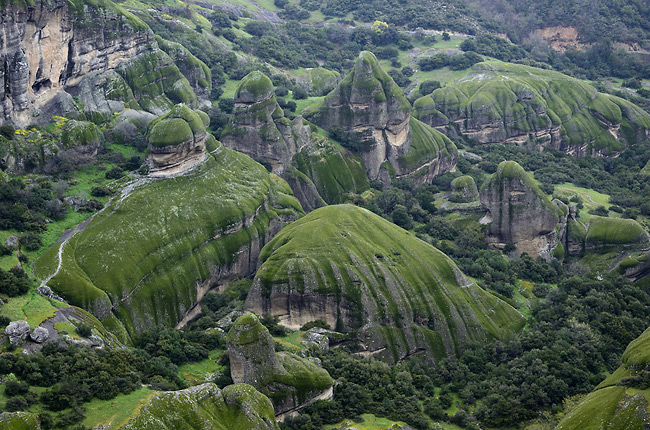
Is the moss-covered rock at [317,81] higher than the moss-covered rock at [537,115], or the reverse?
the moss-covered rock at [317,81]

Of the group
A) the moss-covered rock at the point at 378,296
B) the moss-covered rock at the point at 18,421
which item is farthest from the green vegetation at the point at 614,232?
the moss-covered rock at the point at 18,421

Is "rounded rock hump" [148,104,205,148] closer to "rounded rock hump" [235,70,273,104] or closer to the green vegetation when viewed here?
"rounded rock hump" [235,70,273,104]

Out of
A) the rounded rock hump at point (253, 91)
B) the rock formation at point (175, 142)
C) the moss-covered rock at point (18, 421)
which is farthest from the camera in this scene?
the rounded rock hump at point (253, 91)

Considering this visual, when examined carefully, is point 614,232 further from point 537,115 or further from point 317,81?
point 317,81

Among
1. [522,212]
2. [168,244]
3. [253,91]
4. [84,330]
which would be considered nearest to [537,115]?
[522,212]

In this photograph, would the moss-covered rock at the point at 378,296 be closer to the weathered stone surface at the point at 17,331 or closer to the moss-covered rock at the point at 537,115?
the weathered stone surface at the point at 17,331

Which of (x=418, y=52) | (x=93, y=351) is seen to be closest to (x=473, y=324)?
(x=93, y=351)

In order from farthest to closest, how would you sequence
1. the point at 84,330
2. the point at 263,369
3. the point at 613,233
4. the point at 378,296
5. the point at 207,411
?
1. the point at 613,233
2. the point at 378,296
3. the point at 263,369
4. the point at 84,330
5. the point at 207,411
